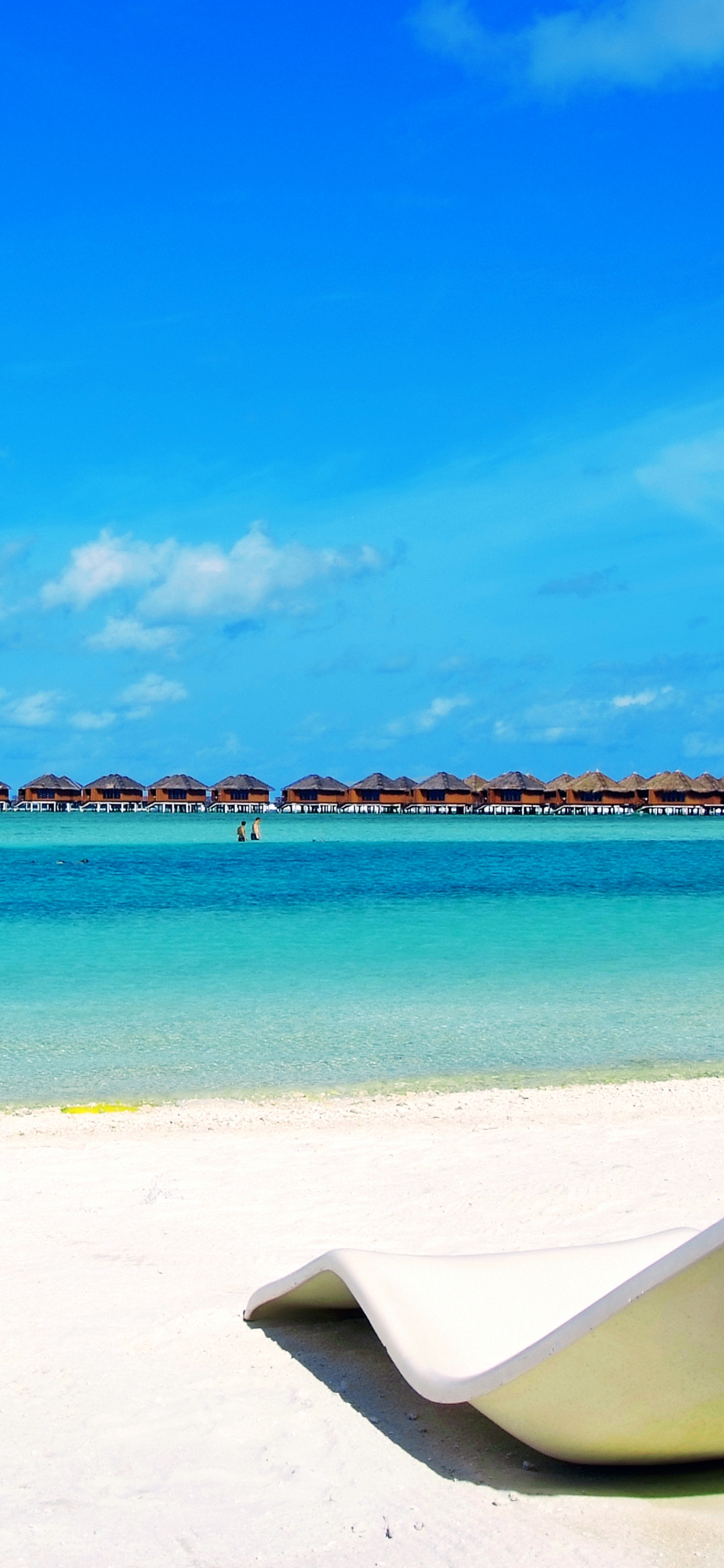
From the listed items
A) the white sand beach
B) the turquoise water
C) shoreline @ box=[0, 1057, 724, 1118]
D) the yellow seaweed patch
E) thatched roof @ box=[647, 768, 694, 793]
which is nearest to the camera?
the white sand beach

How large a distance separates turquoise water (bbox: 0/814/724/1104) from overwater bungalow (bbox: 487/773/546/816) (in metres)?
60.2

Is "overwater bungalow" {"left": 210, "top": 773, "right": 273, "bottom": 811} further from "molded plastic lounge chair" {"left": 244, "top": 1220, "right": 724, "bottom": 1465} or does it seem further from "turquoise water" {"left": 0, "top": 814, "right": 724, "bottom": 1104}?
"molded plastic lounge chair" {"left": 244, "top": 1220, "right": 724, "bottom": 1465}

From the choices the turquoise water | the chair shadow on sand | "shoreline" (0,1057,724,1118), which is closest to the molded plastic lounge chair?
the chair shadow on sand

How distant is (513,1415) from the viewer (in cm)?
256

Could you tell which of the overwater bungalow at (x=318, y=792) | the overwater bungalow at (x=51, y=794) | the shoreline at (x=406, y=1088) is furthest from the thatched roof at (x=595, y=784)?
the shoreline at (x=406, y=1088)

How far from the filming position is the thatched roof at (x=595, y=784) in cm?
8910

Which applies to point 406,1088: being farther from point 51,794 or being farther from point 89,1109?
point 51,794

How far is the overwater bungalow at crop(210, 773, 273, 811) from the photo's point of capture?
96.9 meters

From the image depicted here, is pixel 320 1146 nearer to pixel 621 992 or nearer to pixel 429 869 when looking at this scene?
→ pixel 621 992

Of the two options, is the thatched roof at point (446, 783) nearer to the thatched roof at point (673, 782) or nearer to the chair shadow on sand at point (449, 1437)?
the thatched roof at point (673, 782)

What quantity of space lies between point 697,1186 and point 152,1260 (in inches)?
90.8

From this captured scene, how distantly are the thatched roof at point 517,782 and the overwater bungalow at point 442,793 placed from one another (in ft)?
8.93

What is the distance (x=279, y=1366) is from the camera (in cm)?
329

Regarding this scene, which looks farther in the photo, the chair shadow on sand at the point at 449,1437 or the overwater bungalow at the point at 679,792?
the overwater bungalow at the point at 679,792
